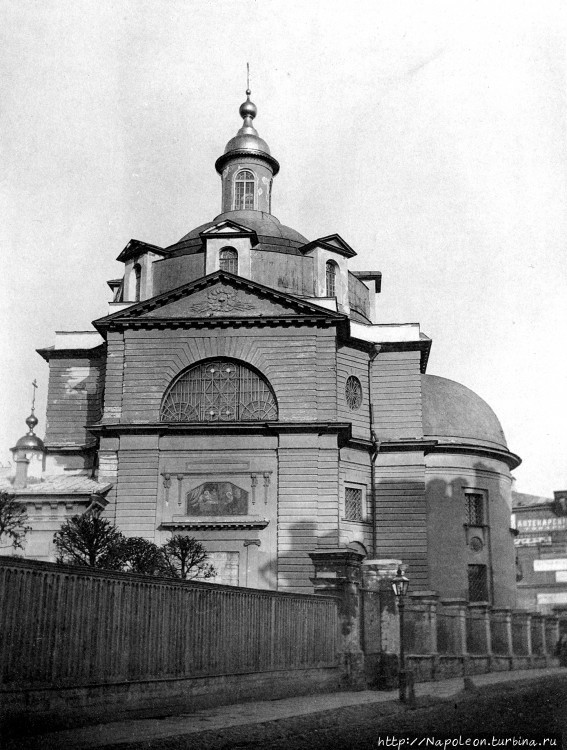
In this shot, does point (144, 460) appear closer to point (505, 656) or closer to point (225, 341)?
point (225, 341)

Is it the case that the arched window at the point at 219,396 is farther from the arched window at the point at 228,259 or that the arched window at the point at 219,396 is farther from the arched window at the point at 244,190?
the arched window at the point at 244,190

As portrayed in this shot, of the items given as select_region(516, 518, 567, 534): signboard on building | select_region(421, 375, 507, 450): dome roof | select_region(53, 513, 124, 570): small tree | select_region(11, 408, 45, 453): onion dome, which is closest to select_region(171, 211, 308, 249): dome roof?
select_region(421, 375, 507, 450): dome roof

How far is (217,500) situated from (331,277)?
39.1ft

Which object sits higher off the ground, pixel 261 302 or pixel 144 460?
pixel 261 302

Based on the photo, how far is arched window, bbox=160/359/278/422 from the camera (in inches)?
1335

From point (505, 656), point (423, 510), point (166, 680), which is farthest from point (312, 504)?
point (166, 680)

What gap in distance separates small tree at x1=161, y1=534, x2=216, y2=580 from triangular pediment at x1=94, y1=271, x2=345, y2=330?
832cm

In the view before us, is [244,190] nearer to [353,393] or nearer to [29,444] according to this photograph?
[353,393]

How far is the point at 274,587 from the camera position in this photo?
31844mm

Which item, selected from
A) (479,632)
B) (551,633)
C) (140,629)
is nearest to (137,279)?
(479,632)

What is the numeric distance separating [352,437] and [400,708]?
1768 centimetres

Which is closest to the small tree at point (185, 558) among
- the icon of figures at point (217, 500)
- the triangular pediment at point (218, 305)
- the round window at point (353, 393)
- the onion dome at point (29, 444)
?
the icon of figures at point (217, 500)

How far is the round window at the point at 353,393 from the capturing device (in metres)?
37.1

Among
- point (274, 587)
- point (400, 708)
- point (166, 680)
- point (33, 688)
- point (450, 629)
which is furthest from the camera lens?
point (274, 587)
